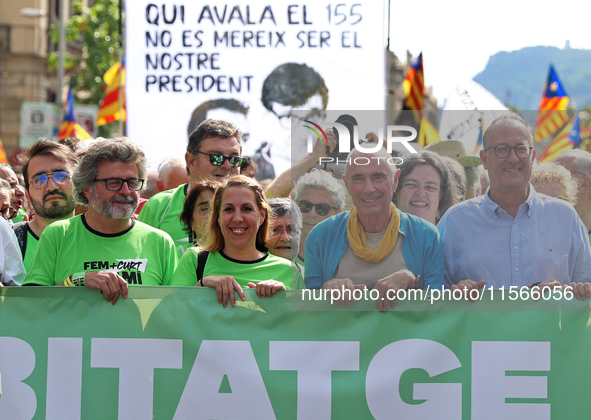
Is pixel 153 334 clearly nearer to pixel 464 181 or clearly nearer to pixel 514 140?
pixel 464 181

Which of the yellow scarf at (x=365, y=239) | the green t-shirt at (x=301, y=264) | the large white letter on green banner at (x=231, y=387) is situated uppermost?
the yellow scarf at (x=365, y=239)

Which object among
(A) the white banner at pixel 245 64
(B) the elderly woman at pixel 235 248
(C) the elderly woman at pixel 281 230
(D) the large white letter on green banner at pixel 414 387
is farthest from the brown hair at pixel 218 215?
(A) the white banner at pixel 245 64

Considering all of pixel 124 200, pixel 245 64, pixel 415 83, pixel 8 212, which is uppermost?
pixel 415 83

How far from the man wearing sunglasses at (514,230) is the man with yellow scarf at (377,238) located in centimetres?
11

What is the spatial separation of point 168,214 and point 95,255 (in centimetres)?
108

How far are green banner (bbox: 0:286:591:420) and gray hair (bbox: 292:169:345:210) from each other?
1.46 feet

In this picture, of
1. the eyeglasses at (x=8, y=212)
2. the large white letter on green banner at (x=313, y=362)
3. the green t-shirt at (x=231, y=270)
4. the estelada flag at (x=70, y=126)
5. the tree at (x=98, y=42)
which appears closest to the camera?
the large white letter on green banner at (x=313, y=362)

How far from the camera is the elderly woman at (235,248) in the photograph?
3268 mm

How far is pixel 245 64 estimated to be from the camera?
5.46 m

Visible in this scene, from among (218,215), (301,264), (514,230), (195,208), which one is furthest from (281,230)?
(514,230)

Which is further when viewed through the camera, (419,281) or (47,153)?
(47,153)

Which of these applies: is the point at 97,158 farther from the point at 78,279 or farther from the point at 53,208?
the point at 53,208

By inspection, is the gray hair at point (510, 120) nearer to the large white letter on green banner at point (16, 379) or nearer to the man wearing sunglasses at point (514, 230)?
the man wearing sunglasses at point (514, 230)

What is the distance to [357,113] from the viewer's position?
9.88ft
